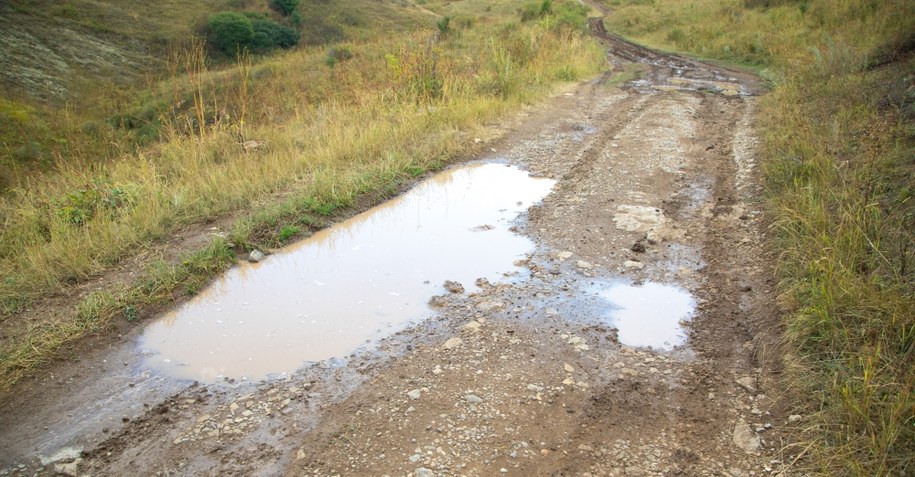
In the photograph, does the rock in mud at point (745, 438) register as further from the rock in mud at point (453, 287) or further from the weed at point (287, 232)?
the weed at point (287, 232)

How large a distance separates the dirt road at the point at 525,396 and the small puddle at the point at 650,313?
28 mm

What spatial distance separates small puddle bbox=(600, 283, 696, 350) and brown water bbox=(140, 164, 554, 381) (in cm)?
99

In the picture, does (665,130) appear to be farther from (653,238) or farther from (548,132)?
(653,238)

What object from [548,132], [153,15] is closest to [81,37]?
[153,15]

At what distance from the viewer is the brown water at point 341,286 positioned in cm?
380

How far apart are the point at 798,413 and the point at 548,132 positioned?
6.75m

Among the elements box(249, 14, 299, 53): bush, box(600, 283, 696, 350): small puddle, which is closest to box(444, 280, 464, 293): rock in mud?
box(600, 283, 696, 350): small puddle

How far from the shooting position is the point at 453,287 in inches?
181

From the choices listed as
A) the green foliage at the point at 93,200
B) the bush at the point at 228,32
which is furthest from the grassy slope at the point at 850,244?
the bush at the point at 228,32

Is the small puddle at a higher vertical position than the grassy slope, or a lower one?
lower

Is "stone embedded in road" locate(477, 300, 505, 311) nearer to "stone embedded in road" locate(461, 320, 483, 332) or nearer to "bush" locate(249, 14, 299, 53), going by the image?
"stone embedded in road" locate(461, 320, 483, 332)

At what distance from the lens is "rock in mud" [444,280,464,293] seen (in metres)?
4.55

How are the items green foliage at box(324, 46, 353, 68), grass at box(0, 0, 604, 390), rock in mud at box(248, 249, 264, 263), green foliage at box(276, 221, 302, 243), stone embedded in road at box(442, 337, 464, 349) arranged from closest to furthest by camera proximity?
stone embedded in road at box(442, 337, 464, 349) → grass at box(0, 0, 604, 390) → rock in mud at box(248, 249, 264, 263) → green foliage at box(276, 221, 302, 243) → green foliage at box(324, 46, 353, 68)

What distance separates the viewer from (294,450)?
2902 millimetres
